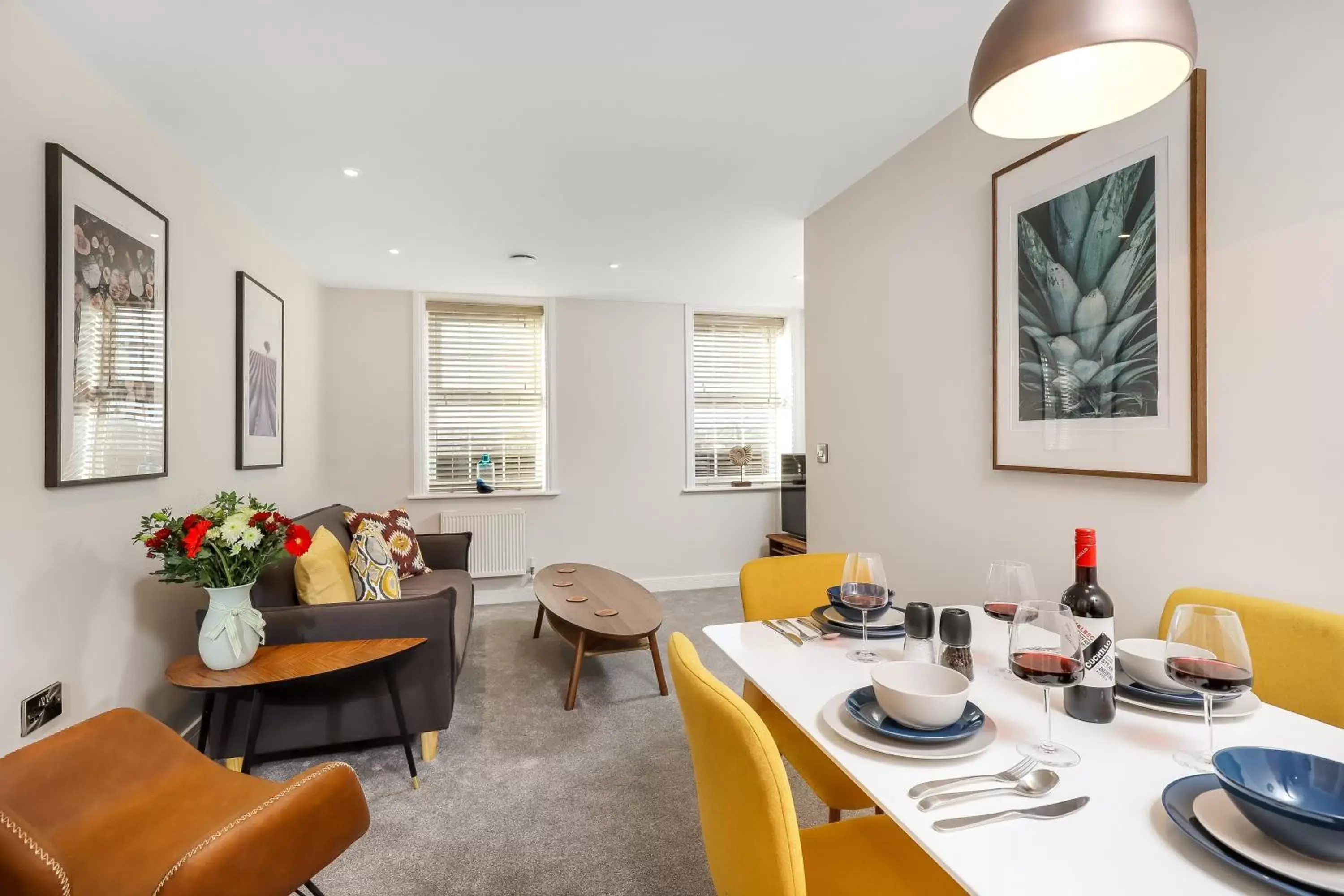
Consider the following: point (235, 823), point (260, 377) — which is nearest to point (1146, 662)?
point (235, 823)

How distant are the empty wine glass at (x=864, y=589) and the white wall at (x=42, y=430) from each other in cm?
218

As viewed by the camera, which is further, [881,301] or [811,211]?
[811,211]

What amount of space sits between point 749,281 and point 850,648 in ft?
12.2

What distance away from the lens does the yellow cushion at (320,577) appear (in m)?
2.62

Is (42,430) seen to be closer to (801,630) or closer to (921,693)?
(801,630)

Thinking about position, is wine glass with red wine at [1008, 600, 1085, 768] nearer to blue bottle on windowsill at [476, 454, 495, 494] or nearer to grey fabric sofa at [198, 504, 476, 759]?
grey fabric sofa at [198, 504, 476, 759]

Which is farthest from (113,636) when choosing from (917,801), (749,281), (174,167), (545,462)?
(749,281)

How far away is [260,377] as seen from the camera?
3430 mm

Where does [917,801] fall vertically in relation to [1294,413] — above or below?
below

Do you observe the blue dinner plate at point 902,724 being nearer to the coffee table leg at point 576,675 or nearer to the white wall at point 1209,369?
the white wall at point 1209,369

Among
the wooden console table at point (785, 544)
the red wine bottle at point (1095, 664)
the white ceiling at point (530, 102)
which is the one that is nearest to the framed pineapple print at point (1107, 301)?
the white ceiling at point (530, 102)

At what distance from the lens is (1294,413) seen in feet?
4.70

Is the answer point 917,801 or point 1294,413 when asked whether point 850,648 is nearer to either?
point 917,801

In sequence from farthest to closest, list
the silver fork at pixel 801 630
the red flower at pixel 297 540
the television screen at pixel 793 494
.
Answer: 1. the television screen at pixel 793 494
2. the red flower at pixel 297 540
3. the silver fork at pixel 801 630
